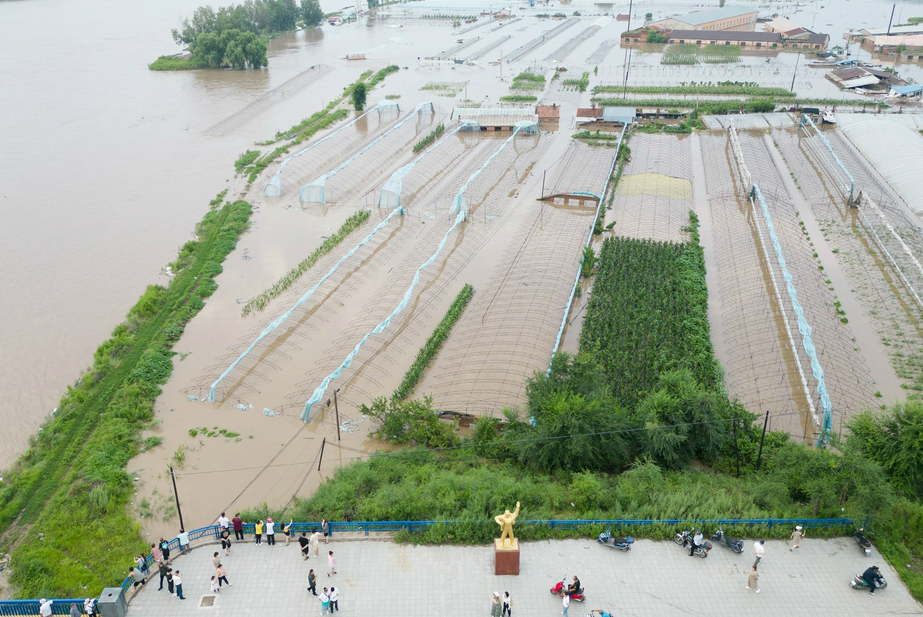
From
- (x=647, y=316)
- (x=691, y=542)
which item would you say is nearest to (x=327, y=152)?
(x=647, y=316)

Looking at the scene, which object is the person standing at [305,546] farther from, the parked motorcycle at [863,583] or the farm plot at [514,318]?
the parked motorcycle at [863,583]

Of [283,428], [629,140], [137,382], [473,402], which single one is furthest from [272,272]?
[629,140]

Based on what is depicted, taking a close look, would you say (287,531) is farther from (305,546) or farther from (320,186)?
(320,186)

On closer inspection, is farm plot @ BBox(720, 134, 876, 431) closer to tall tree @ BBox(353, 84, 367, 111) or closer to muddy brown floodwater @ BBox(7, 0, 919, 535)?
muddy brown floodwater @ BBox(7, 0, 919, 535)

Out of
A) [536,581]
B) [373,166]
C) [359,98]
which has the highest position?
[359,98]

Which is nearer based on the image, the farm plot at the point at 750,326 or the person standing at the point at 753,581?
the person standing at the point at 753,581

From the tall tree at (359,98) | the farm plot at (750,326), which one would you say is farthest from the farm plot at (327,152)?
the farm plot at (750,326)
